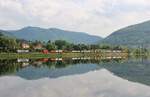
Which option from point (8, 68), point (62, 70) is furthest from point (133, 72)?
point (8, 68)

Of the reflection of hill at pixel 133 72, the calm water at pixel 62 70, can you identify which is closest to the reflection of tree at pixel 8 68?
the calm water at pixel 62 70

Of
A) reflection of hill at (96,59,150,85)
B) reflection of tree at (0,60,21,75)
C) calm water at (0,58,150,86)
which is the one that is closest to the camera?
reflection of hill at (96,59,150,85)

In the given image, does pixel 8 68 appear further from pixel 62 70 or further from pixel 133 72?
pixel 133 72

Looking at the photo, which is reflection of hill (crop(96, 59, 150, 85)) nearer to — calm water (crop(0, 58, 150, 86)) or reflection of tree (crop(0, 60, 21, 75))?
calm water (crop(0, 58, 150, 86))

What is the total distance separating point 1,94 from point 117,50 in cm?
16748

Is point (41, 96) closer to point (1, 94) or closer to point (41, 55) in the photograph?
point (1, 94)

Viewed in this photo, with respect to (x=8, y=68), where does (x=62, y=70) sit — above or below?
below

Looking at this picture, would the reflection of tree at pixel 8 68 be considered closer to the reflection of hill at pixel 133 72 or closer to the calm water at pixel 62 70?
the calm water at pixel 62 70

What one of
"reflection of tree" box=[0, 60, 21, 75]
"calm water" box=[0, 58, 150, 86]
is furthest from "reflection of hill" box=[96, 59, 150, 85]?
"reflection of tree" box=[0, 60, 21, 75]

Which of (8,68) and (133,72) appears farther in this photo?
(8,68)

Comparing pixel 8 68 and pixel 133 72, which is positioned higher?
pixel 8 68

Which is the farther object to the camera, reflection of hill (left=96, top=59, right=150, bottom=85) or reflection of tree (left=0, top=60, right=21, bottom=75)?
reflection of tree (left=0, top=60, right=21, bottom=75)

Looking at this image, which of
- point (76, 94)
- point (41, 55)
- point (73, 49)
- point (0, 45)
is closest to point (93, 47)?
point (73, 49)

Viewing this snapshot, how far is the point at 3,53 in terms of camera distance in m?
108
